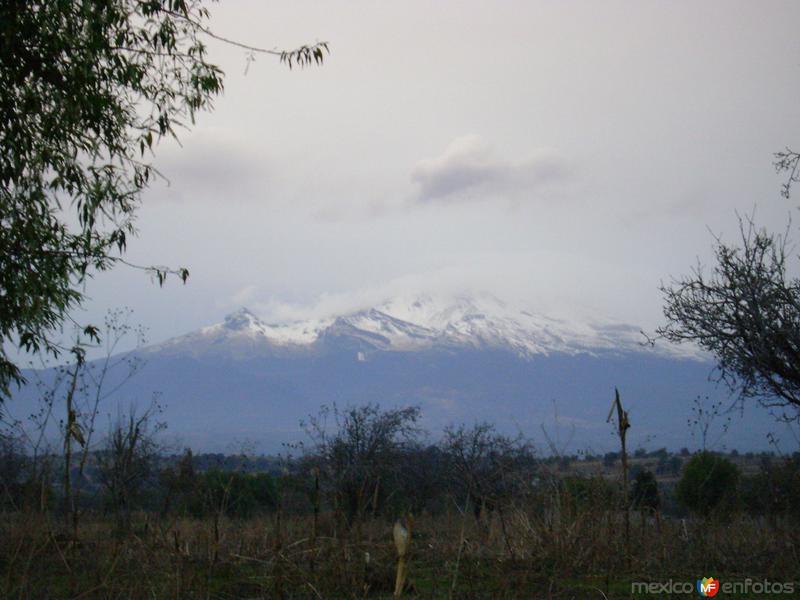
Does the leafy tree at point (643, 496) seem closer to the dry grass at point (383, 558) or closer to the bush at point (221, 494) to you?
the dry grass at point (383, 558)

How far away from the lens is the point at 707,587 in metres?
5.52

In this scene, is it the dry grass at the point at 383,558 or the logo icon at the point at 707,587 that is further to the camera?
the logo icon at the point at 707,587

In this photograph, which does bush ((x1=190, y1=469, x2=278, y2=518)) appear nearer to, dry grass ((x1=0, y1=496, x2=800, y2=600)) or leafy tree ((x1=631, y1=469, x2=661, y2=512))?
dry grass ((x1=0, y1=496, x2=800, y2=600))

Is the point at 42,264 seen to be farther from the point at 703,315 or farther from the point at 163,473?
the point at 703,315

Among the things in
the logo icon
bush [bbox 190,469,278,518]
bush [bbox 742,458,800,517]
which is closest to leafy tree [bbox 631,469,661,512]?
bush [bbox 742,458,800,517]

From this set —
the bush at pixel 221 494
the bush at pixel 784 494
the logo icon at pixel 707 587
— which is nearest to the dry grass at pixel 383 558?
the bush at pixel 221 494

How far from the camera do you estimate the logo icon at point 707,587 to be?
542cm

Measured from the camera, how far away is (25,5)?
300 inches

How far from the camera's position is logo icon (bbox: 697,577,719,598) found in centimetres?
542

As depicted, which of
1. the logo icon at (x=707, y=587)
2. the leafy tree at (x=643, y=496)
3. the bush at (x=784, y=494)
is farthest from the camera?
the bush at (x=784, y=494)

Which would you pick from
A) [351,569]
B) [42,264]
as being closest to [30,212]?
[42,264]

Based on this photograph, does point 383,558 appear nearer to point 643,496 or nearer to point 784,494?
point 643,496

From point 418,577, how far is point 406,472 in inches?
1065

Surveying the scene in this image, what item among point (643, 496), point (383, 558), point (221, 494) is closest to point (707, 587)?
point (643, 496)
